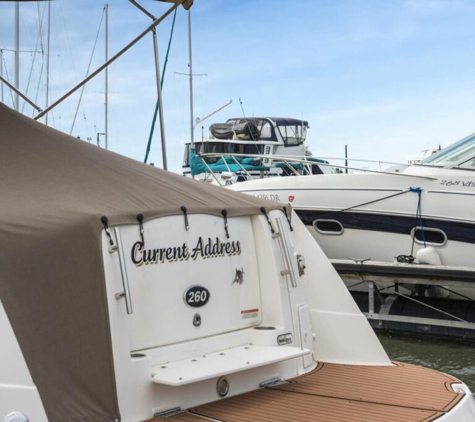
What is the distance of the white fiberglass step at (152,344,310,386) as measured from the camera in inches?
176

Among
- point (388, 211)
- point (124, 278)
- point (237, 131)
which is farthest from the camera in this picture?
point (237, 131)

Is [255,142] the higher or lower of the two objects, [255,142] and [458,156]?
the higher

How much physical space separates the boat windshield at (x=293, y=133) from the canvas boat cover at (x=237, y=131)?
1.75m

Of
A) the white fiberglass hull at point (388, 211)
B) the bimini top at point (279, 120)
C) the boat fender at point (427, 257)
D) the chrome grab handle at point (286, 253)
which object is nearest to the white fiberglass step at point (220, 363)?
the chrome grab handle at point (286, 253)

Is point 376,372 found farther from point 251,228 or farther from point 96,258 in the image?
point 96,258

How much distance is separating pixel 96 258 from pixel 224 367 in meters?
1.05

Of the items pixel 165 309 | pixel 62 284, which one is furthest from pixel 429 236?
pixel 62 284

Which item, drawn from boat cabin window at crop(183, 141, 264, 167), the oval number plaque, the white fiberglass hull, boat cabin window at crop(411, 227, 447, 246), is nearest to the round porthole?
the oval number plaque

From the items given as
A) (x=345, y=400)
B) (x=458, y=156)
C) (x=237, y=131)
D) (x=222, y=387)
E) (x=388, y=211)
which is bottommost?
(x=345, y=400)

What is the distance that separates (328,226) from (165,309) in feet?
28.1

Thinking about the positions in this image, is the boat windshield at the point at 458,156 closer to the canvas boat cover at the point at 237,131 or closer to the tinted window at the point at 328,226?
the tinted window at the point at 328,226

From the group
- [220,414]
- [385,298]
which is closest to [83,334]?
[220,414]

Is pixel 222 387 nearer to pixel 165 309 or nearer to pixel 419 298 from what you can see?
pixel 165 309

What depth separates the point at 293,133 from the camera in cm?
2834
